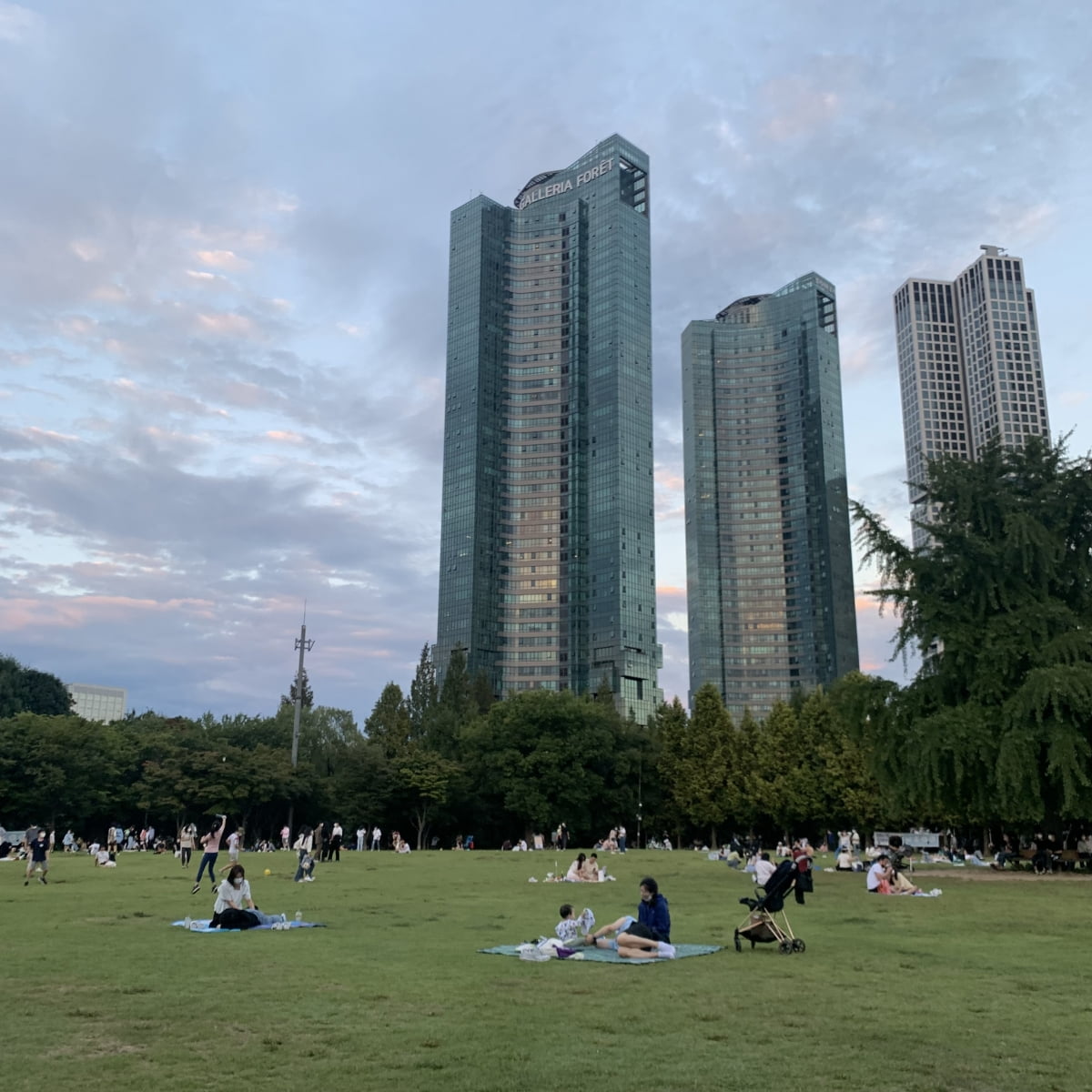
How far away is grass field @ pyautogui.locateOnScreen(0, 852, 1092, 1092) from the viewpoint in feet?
24.7

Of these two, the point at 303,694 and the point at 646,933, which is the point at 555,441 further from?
the point at 646,933

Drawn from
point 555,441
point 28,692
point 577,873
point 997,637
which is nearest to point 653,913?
point 577,873

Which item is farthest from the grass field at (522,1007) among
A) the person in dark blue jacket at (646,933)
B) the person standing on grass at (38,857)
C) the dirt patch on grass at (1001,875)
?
the dirt patch on grass at (1001,875)

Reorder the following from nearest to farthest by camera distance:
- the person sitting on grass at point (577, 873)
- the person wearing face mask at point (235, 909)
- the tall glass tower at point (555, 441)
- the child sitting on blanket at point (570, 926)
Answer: the child sitting on blanket at point (570, 926), the person wearing face mask at point (235, 909), the person sitting on grass at point (577, 873), the tall glass tower at point (555, 441)

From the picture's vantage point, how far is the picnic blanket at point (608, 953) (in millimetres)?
13562

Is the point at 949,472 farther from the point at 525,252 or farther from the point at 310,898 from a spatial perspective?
the point at 525,252

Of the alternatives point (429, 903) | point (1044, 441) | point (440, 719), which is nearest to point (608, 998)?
point (429, 903)

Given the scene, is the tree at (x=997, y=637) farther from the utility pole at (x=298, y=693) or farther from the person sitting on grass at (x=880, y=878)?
the utility pole at (x=298, y=693)

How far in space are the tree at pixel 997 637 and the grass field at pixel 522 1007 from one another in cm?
1133

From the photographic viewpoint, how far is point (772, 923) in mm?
14578

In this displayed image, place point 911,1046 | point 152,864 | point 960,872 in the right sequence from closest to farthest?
point 911,1046 → point 960,872 → point 152,864

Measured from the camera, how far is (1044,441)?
36656 mm

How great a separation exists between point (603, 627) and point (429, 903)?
470 feet

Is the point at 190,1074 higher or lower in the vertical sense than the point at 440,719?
lower
